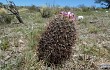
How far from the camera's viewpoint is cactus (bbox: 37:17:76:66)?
5809 millimetres

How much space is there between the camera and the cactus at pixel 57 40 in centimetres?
581

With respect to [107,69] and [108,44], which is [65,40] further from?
[108,44]

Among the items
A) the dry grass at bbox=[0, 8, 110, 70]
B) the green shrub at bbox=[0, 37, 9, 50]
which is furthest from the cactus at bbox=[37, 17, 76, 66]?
the green shrub at bbox=[0, 37, 9, 50]

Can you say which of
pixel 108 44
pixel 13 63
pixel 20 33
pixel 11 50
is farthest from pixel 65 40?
pixel 20 33

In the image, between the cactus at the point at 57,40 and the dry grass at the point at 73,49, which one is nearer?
the dry grass at the point at 73,49

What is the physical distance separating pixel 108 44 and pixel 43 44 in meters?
2.73

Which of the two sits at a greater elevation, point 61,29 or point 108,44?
point 61,29

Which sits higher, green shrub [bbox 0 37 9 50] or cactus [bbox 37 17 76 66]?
cactus [bbox 37 17 76 66]

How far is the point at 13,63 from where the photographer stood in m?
5.09

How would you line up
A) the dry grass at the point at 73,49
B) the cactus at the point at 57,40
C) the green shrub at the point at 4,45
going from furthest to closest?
the green shrub at the point at 4,45, the cactus at the point at 57,40, the dry grass at the point at 73,49

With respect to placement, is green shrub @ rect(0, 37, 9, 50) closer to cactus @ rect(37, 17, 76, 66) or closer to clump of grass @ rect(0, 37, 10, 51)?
clump of grass @ rect(0, 37, 10, 51)

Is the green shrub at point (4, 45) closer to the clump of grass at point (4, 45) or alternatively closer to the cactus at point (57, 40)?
the clump of grass at point (4, 45)

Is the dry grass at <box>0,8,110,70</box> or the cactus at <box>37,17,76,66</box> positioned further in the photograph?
the cactus at <box>37,17,76,66</box>

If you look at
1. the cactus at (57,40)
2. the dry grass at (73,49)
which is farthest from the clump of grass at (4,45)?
the cactus at (57,40)
